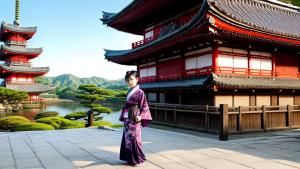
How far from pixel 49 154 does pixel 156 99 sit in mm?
11290

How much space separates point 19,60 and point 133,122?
5099cm

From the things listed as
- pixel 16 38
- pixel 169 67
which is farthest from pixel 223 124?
pixel 16 38

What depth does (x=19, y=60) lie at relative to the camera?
51.9m

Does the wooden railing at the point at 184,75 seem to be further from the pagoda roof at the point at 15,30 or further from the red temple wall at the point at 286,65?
the pagoda roof at the point at 15,30

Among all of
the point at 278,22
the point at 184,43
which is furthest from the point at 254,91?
the point at 278,22

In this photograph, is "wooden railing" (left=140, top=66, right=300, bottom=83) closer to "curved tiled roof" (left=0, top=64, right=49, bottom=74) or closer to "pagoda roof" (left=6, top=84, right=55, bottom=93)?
"pagoda roof" (left=6, top=84, right=55, bottom=93)

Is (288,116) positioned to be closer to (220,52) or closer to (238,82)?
(238,82)

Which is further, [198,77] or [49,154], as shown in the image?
[198,77]

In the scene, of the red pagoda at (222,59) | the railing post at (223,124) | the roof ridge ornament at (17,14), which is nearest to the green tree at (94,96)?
the red pagoda at (222,59)

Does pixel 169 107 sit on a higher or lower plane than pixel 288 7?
lower

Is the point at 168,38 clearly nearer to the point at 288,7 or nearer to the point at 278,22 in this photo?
the point at 278,22

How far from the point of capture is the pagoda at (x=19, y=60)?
1945 inches

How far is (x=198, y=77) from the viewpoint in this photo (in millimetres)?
14406

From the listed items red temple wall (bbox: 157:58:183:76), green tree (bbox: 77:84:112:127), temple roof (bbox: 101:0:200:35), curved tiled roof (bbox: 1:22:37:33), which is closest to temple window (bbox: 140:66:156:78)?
red temple wall (bbox: 157:58:183:76)
